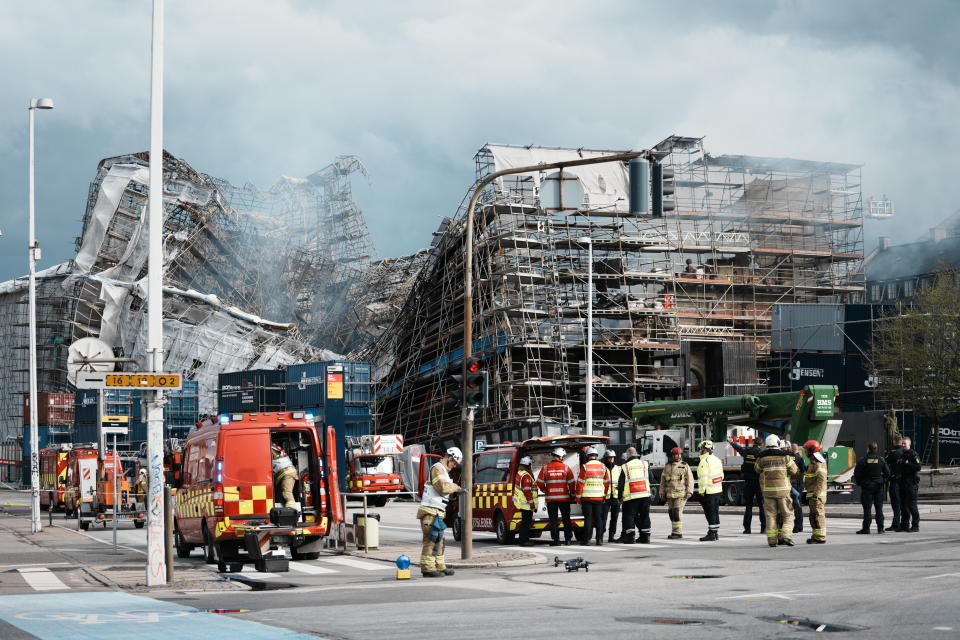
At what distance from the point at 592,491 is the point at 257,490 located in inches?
252

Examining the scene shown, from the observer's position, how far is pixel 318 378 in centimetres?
6525

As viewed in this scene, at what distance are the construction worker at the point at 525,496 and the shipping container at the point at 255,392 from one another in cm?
4721

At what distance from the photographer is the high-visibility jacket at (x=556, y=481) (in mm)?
21312

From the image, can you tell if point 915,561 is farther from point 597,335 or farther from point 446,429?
point 446,429

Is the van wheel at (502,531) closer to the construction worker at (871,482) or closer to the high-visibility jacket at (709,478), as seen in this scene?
the high-visibility jacket at (709,478)

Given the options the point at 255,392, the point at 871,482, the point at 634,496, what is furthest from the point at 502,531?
the point at 255,392

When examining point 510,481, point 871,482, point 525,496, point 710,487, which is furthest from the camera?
point 710,487

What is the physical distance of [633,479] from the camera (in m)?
21.8

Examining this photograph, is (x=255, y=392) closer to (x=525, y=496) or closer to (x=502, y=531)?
(x=502, y=531)

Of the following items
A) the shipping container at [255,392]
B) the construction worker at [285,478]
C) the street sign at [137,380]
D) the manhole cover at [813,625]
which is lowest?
the manhole cover at [813,625]

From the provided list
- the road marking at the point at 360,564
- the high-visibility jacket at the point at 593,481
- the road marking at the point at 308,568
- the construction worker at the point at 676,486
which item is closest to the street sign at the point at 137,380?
the road marking at the point at 308,568

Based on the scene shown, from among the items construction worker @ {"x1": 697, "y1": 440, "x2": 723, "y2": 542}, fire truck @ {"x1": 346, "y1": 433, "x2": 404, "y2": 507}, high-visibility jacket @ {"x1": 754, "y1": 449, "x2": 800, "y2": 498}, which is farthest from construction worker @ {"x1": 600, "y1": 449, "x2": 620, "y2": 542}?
fire truck @ {"x1": 346, "y1": 433, "x2": 404, "y2": 507}

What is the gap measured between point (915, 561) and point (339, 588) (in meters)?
7.90

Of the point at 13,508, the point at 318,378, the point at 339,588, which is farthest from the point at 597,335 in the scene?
the point at 339,588
